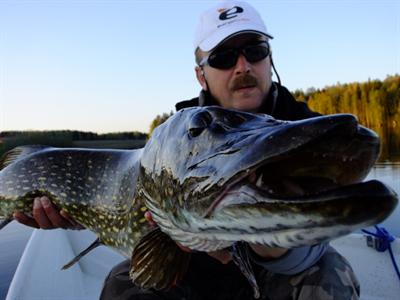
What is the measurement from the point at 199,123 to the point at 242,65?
105 cm

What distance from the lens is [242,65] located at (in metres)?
1.92

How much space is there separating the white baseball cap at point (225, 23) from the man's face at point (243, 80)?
0.04 meters

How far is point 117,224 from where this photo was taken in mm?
1533

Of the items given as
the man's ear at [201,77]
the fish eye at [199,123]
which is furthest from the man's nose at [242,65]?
the fish eye at [199,123]

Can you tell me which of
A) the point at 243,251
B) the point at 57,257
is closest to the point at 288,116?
the point at 243,251

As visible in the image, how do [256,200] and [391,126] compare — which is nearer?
[256,200]

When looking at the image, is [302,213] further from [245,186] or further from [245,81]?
[245,81]

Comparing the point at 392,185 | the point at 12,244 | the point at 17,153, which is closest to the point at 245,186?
the point at 17,153

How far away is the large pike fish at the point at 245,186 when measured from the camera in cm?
57

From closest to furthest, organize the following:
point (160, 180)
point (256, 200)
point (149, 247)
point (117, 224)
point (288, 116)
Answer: point (256, 200)
point (160, 180)
point (149, 247)
point (117, 224)
point (288, 116)

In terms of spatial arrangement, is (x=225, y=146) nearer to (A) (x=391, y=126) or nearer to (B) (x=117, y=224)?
(B) (x=117, y=224)

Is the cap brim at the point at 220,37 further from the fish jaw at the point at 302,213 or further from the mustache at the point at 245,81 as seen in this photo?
the fish jaw at the point at 302,213

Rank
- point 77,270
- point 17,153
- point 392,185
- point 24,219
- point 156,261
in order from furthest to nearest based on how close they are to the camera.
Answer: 1. point 392,185
2. point 77,270
3. point 17,153
4. point 24,219
5. point 156,261

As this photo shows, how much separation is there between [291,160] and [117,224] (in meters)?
1.00
